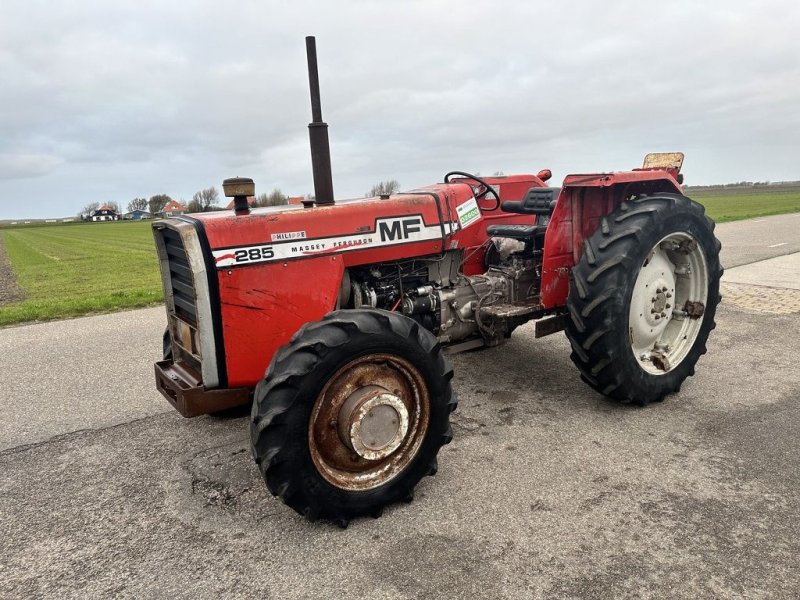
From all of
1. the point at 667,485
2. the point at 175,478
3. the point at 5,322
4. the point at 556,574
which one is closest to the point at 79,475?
the point at 175,478

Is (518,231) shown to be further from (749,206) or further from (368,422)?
(749,206)

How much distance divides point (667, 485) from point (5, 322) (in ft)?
25.2

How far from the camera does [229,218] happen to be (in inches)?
117

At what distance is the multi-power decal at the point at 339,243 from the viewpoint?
9.64ft

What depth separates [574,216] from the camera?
396cm

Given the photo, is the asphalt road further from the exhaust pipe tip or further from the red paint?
the exhaust pipe tip

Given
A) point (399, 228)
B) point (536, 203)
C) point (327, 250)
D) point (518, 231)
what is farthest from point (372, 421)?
point (536, 203)

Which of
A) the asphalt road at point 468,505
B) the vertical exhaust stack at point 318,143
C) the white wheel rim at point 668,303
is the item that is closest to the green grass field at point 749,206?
the white wheel rim at point 668,303

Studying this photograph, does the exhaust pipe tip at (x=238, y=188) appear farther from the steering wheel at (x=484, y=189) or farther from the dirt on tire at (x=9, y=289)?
the dirt on tire at (x=9, y=289)

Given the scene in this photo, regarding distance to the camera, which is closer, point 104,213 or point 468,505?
point 468,505

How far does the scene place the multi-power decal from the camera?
116 inches

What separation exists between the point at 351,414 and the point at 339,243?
3.44ft

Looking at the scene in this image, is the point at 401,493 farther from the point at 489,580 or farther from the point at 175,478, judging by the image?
the point at 175,478

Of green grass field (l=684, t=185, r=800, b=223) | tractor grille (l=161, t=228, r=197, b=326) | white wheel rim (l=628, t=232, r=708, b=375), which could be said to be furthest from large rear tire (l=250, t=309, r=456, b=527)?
green grass field (l=684, t=185, r=800, b=223)
